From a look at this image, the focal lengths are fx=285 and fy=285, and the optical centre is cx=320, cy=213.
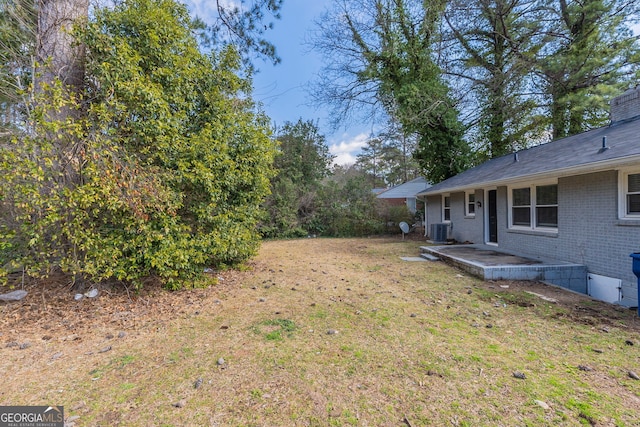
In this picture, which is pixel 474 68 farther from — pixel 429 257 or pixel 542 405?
pixel 542 405

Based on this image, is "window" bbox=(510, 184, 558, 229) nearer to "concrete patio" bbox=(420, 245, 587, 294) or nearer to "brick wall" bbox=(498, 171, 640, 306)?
"brick wall" bbox=(498, 171, 640, 306)

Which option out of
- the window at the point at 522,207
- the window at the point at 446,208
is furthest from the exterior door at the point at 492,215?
the window at the point at 446,208

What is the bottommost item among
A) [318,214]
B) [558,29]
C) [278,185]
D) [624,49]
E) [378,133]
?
[318,214]

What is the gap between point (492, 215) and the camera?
30.7 ft

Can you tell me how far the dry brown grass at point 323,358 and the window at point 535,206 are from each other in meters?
2.57

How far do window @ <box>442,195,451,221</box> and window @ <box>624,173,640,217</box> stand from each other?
296 inches

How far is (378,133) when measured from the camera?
16.2m

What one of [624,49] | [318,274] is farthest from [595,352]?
[624,49]

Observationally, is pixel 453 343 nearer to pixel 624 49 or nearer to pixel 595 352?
pixel 595 352

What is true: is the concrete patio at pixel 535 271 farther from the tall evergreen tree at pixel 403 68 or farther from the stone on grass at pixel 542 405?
the tall evergreen tree at pixel 403 68

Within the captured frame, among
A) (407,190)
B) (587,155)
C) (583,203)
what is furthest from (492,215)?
(407,190)

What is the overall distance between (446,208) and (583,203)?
7.15 m

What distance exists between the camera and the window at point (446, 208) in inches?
497

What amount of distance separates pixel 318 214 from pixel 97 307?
12186 mm
